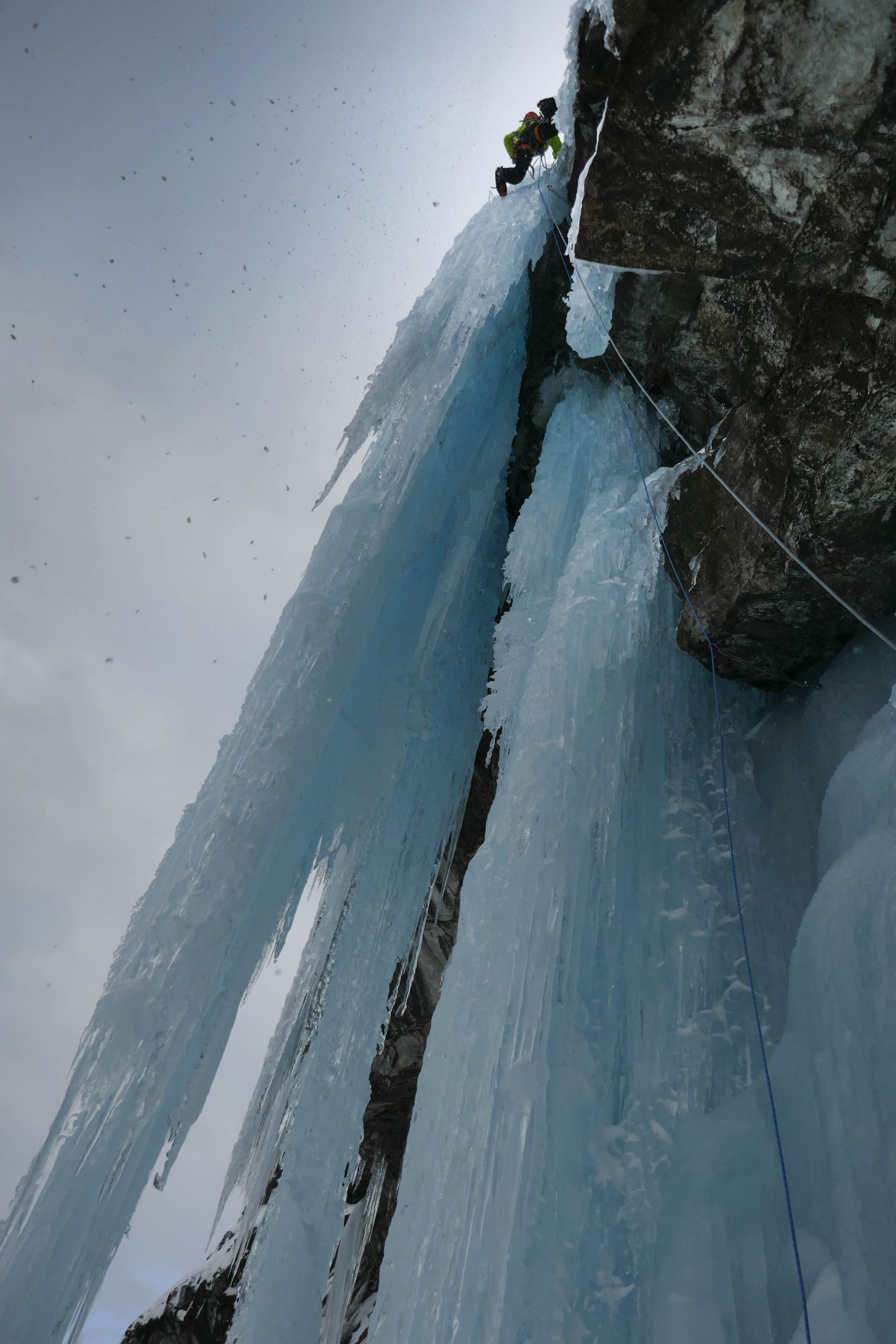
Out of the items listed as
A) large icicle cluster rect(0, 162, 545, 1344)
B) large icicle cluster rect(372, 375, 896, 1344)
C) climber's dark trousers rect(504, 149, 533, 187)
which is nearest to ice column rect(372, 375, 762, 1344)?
large icicle cluster rect(372, 375, 896, 1344)

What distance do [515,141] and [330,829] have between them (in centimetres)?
531

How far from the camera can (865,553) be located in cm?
303

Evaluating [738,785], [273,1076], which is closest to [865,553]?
[738,785]

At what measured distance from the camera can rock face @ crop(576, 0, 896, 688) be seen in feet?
8.41

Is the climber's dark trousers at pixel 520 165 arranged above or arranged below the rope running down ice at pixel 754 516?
above

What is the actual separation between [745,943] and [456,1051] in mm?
1187

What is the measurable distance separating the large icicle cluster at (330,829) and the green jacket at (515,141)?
28.3 inches

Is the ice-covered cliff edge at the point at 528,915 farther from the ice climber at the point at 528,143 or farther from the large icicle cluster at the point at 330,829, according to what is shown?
the ice climber at the point at 528,143

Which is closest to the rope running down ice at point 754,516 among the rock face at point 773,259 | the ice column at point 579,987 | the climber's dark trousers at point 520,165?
the rock face at point 773,259

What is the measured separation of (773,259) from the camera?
9.87 feet

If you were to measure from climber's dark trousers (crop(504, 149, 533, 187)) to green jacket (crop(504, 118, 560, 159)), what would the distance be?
6 centimetres

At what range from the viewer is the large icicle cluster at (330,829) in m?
2.78

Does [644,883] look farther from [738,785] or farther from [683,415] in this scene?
[683,415]

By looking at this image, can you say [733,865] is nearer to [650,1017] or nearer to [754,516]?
[650,1017]
